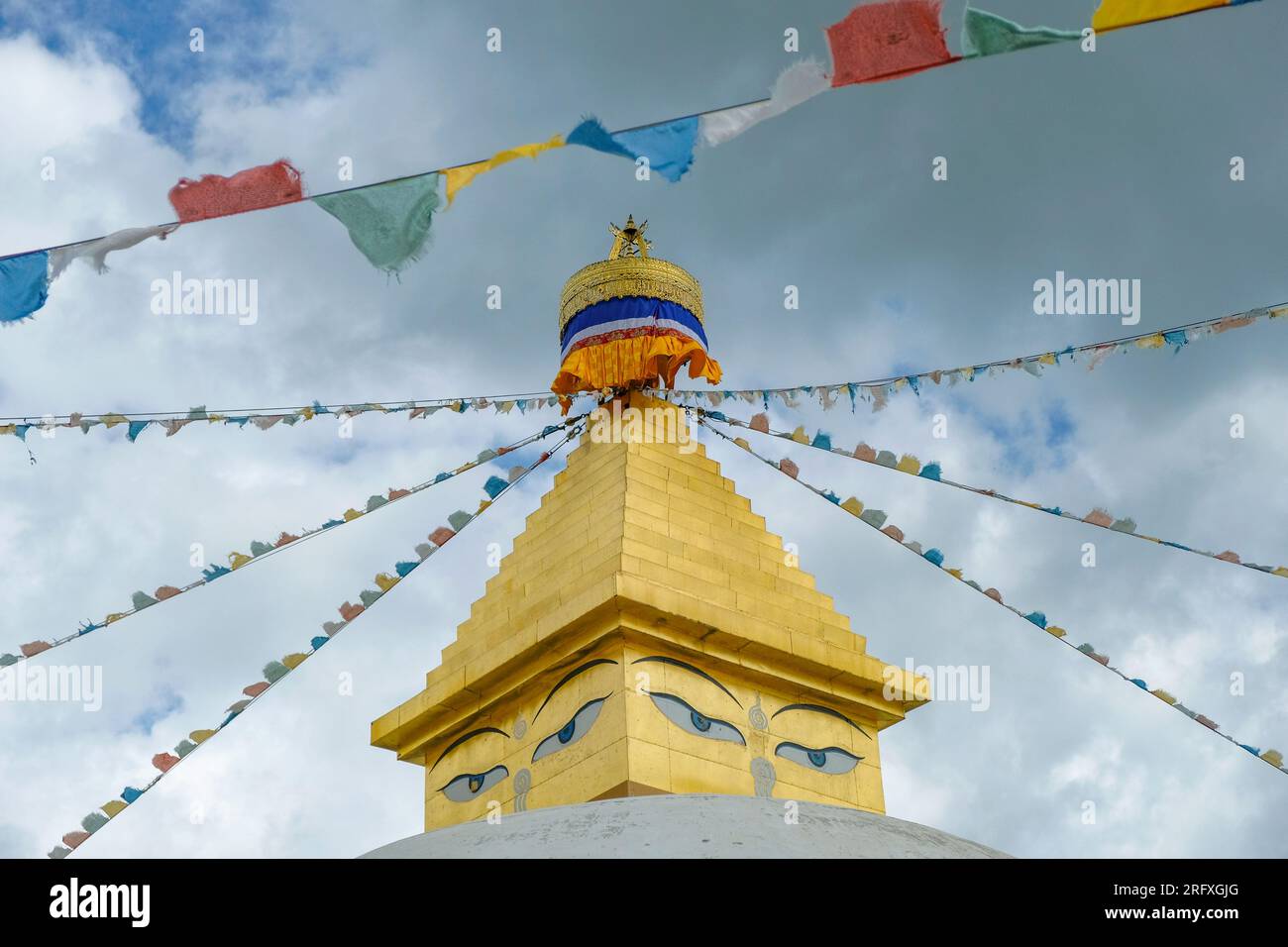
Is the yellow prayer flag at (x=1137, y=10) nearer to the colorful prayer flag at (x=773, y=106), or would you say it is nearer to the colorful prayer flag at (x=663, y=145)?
the colorful prayer flag at (x=773, y=106)

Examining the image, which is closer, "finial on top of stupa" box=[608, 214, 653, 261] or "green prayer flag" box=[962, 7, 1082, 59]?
"green prayer flag" box=[962, 7, 1082, 59]

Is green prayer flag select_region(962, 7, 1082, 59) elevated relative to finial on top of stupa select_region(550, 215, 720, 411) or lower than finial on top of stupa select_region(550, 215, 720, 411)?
lower

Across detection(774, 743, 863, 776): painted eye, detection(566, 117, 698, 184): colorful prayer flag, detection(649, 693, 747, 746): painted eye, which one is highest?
detection(566, 117, 698, 184): colorful prayer flag

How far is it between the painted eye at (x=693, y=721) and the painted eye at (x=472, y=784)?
122cm

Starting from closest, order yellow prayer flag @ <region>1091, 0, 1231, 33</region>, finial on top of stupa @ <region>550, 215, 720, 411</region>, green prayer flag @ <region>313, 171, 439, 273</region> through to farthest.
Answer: yellow prayer flag @ <region>1091, 0, 1231, 33</region>, green prayer flag @ <region>313, 171, 439, 273</region>, finial on top of stupa @ <region>550, 215, 720, 411</region>

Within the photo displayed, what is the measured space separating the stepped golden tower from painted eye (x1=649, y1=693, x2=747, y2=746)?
11 mm

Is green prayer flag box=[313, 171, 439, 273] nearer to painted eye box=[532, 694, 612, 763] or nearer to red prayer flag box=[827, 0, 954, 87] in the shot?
red prayer flag box=[827, 0, 954, 87]

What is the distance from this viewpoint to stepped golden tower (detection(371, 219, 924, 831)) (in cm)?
948

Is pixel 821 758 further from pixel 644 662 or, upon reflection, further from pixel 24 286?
pixel 24 286

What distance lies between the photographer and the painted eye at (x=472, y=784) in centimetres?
1010

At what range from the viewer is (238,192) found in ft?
23.2

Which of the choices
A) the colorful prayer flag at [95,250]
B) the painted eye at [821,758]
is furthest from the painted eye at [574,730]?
the colorful prayer flag at [95,250]

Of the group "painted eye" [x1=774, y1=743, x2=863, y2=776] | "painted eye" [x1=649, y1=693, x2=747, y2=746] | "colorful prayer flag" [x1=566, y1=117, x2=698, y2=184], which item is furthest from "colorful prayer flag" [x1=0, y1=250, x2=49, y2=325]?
"painted eye" [x1=774, y1=743, x2=863, y2=776]

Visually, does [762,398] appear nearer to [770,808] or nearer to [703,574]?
[703,574]
